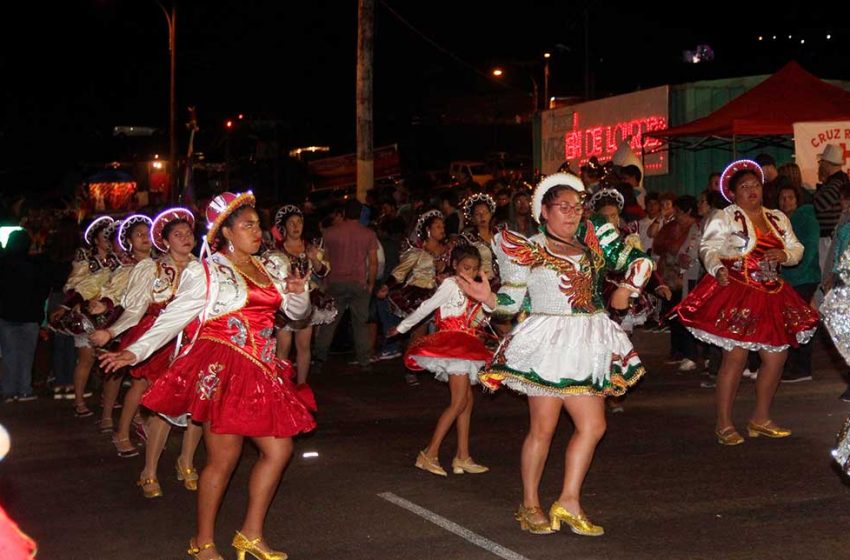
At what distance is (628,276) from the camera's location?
6.95 m

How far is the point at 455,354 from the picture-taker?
870 cm

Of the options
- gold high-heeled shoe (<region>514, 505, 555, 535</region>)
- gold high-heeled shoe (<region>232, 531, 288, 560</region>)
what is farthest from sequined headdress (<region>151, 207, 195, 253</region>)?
gold high-heeled shoe (<region>514, 505, 555, 535</region>)

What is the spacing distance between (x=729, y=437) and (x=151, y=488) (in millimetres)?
4291

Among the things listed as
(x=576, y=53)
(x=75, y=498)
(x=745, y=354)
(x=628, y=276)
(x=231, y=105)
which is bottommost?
(x=75, y=498)

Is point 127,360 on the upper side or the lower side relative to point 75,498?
upper

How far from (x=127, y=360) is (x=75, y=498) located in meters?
2.48

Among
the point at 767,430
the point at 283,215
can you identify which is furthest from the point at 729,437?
the point at 283,215

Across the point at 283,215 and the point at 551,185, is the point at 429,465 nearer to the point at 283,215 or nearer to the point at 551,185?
the point at 551,185

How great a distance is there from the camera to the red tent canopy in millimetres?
16438

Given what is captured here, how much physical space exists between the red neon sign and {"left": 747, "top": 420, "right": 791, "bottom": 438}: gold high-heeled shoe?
1146 centimetres

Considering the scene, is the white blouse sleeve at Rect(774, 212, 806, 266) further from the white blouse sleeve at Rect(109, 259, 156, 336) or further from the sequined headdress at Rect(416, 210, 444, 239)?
the white blouse sleeve at Rect(109, 259, 156, 336)

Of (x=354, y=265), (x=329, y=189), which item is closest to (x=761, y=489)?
(x=354, y=265)

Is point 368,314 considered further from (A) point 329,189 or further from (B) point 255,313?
(A) point 329,189

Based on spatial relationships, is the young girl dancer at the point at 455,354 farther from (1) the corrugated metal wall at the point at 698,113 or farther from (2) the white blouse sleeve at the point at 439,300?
(1) the corrugated metal wall at the point at 698,113
